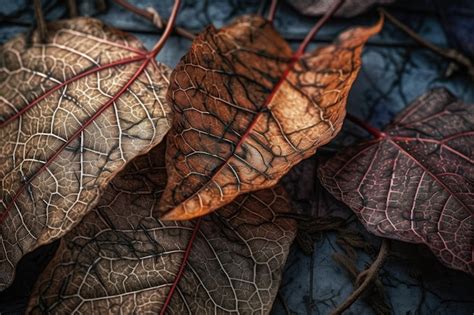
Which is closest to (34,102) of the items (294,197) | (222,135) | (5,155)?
(5,155)

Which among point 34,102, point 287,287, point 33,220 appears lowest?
point 287,287

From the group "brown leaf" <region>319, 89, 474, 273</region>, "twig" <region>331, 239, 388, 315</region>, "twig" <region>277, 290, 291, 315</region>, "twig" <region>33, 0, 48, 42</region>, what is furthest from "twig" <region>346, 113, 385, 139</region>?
"twig" <region>33, 0, 48, 42</region>

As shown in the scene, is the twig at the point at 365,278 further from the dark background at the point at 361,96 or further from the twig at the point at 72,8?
the twig at the point at 72,8

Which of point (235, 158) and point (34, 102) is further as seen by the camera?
point (34, 102)

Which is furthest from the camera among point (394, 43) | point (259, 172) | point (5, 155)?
point (394, 43)

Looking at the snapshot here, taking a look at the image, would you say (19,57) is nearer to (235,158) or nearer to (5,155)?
(5,155)

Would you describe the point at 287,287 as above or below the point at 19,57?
below

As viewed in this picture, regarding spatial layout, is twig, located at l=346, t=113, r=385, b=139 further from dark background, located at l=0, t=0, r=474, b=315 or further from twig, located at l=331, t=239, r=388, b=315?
twig, located at l=331, t=239, r=388, b=315
